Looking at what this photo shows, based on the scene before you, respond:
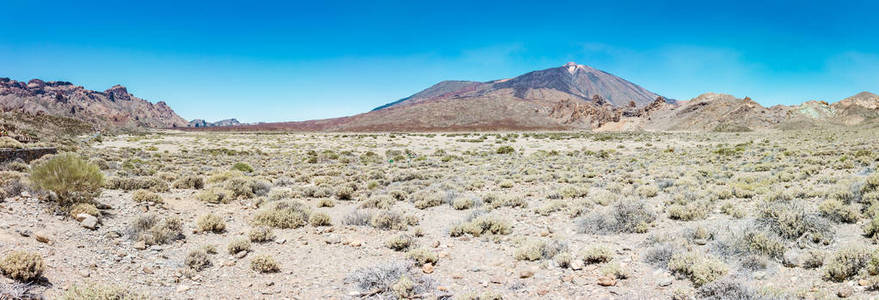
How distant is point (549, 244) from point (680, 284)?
7.02ft

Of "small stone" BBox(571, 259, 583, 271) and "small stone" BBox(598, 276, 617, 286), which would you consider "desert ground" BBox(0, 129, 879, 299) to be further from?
"small stone" BBox(571, 259, 583, 271)

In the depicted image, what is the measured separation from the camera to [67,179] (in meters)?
7.52

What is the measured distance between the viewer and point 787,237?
606cm

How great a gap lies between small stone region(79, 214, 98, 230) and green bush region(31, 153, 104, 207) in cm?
111

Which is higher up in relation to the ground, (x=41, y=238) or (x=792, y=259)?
(x=41, y=238)

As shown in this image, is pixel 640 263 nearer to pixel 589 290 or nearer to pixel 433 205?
pixel 589 290

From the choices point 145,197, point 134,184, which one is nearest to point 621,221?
point 145,197

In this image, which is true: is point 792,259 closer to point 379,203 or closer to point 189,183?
point 379,203

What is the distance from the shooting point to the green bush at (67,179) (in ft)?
24.1

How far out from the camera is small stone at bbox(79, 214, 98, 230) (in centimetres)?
665

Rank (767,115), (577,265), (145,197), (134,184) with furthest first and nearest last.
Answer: (767,115), (134,184), (145,197), (577,265)

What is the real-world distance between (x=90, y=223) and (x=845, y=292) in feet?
36.6

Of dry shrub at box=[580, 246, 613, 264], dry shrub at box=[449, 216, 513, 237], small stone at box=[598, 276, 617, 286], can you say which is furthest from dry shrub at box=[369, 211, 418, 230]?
small stone at box=[598, 276, 617, 286]

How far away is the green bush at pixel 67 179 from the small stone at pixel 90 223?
3.63 ft
